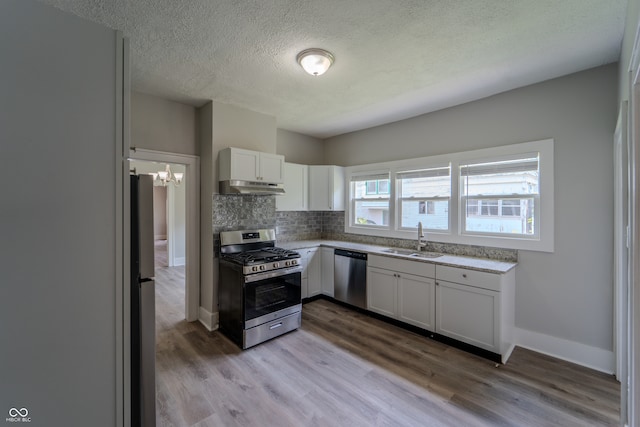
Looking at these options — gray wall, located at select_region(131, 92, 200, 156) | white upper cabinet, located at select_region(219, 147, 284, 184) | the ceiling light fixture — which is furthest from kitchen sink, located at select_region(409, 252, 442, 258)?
gray wall, located at select_region(131, 92, 200, 156)

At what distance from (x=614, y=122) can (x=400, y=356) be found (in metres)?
2.95

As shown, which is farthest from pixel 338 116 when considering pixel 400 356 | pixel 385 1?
pixel 400 356

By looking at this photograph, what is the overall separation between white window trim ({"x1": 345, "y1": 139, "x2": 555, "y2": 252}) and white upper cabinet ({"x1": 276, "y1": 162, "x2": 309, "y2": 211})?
2.53ft

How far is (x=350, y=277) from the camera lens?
3.97m

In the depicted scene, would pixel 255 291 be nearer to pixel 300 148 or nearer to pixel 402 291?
pixel 402 291

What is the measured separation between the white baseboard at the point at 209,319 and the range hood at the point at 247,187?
1.54 m

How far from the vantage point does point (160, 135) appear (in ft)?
10.8

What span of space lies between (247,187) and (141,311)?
207cm

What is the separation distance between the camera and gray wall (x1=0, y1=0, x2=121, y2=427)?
2.66ft

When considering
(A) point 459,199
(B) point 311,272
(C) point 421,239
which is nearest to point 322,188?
(B) point 311,272

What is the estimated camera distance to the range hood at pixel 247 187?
3.25 meters

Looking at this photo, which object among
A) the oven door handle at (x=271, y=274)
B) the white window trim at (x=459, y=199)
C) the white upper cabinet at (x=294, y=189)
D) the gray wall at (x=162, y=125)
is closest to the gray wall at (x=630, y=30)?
the white window trim at (x=459, y=199)

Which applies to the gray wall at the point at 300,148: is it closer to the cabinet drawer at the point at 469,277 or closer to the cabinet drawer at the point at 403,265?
the cabinet drawer at the point at 403,265

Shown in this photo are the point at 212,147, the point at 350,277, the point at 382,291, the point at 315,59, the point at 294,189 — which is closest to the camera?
the point at 315,59
